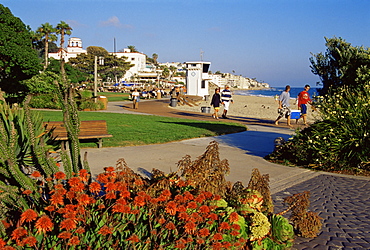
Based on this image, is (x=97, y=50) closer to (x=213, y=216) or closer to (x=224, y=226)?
(x=213, y=216)

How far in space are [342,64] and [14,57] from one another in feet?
74.5

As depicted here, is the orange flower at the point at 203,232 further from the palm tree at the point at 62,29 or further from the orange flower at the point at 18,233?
the palm tree at the point at 62,29

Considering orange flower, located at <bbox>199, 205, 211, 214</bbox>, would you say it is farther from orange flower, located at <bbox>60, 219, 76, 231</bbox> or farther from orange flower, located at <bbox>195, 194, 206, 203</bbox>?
orange flower, located at <bbox>60, 219, 76, 231</bbox>

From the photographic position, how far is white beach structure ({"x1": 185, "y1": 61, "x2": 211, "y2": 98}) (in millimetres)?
43781

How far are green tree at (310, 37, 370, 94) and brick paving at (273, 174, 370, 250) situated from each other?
347cm

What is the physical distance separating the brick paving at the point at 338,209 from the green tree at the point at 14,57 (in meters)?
23.0

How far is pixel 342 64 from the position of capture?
432 inches

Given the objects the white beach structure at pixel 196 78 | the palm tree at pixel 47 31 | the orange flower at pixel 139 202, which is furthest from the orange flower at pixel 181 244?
the palm tree at pixel 47 31

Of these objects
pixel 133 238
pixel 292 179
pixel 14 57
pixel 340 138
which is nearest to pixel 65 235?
pixel 133 238

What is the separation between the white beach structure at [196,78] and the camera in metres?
43.8

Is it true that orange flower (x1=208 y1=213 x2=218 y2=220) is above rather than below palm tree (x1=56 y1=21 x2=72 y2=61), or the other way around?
below

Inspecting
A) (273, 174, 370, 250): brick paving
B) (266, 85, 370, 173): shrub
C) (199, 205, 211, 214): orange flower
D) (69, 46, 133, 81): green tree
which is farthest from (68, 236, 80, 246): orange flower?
(69, 46, 133, 81): green tree

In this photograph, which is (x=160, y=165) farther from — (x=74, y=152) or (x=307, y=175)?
(x=74, y=152)

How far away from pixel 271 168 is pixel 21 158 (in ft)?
17.9
